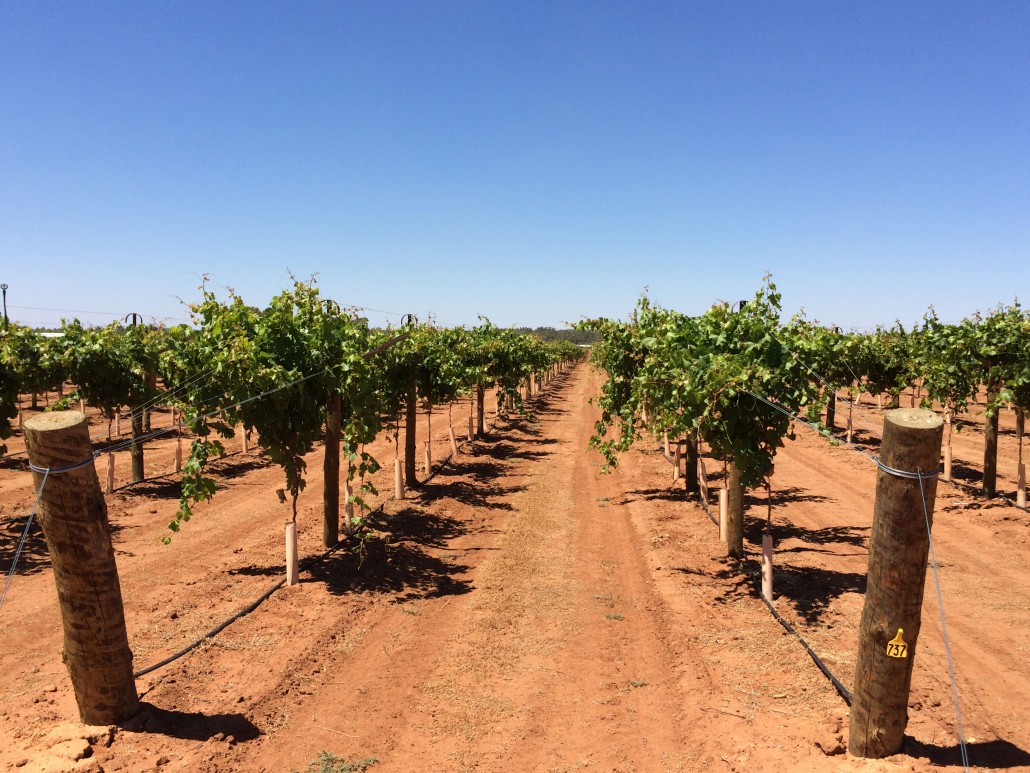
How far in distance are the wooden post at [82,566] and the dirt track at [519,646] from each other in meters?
0.43

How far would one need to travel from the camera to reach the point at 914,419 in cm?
486

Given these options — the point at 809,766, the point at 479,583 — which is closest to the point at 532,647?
the point at 479,583

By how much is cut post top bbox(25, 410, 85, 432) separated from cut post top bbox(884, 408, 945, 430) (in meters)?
6.59

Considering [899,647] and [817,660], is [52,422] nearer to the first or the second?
[899,647]

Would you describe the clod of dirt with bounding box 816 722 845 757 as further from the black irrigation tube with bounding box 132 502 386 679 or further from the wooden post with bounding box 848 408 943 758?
the black irrigation tube with bounding box 132 502 386 679

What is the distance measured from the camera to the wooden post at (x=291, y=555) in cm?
972

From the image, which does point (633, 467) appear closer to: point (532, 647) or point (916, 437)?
point (532, 647)

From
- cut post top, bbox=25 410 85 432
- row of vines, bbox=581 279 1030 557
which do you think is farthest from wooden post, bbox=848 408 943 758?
cut post top, bbox=25 410 85 432

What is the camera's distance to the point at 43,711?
623 centimetres

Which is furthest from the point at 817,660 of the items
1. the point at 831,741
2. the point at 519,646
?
the point at 519,646

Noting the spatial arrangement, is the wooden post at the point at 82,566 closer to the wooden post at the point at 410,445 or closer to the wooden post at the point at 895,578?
the wooden post at the point at 895,578

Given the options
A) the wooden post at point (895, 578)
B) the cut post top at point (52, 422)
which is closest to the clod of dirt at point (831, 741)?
the wooden post at point (895, 578)

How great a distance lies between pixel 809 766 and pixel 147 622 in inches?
326

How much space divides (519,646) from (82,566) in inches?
200
